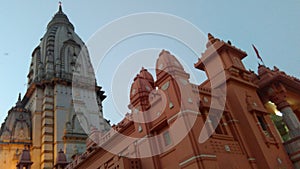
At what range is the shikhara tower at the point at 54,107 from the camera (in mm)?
26453

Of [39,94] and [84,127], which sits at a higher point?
[39,94]

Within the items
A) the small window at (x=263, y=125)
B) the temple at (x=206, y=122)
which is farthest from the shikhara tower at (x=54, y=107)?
the small window at (x=263, y=125)

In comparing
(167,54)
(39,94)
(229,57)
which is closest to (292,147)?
(229,57)

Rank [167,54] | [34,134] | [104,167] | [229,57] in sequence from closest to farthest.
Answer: [167,54], [104,167], [229,57], [34,134]

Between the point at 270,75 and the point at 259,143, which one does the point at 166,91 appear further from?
the point at 270,75

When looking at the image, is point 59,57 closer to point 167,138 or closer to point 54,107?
point 54,107

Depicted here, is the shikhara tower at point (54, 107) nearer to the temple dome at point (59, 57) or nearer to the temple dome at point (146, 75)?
the temple dome at point (59, 57)

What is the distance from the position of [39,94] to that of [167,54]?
22056 mm

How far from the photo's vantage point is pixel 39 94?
1207 inches

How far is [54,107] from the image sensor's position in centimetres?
2952

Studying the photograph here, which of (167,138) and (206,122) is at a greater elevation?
(206,122)

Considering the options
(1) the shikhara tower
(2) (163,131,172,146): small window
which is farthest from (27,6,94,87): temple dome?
(2) (163,131,172,146): small window

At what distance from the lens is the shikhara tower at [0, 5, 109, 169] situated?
86.8 feet

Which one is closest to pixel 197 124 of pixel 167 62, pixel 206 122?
pixel 206 122
